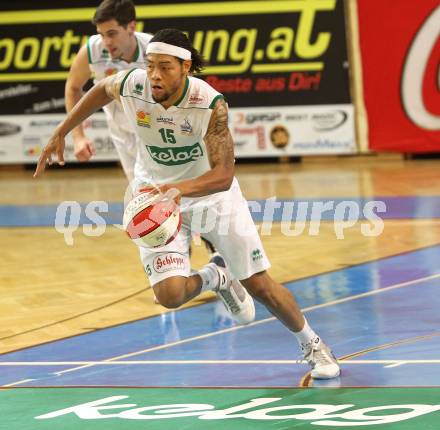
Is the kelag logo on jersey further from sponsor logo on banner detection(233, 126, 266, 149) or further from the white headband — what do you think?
sponsor logo on banner detection(233, 126, 266, 149)

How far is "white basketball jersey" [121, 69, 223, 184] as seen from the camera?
7.36 metres

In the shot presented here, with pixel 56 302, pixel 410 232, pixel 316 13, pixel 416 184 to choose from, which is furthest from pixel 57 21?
pixel 56 302

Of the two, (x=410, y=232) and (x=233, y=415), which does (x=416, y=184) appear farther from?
(x=233, y=415)

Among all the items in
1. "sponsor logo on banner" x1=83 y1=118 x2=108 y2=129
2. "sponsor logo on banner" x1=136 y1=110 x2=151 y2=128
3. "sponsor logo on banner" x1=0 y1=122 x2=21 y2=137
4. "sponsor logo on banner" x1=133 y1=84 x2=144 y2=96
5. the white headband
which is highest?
"sponsor logo on banner" x1=0 y1=122 x2=21 y2=137

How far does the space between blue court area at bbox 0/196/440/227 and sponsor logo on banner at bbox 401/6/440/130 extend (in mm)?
3974

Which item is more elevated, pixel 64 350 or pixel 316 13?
pixel 316 13

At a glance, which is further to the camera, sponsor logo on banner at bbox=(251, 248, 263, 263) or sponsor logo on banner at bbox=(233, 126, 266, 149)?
sponsor logo on banner at bbox=(233, 126, 266, 149)

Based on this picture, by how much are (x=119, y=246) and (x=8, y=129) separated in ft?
28.1

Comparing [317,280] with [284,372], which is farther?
[317,280]

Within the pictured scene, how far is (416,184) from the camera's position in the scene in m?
16.4

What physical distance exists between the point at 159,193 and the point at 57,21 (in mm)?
14180

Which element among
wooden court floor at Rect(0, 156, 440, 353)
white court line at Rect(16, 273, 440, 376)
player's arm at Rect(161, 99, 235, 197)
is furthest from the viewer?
wooden court floor at Rect(0, 156, 440, 353)

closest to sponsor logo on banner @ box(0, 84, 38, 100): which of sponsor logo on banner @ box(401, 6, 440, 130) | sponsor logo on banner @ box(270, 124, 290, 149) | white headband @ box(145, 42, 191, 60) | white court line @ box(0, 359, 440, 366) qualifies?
sponsor logo on banner @ box(270, 124, 290, 149)

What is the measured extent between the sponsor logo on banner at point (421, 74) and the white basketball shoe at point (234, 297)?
10940 millimetres
